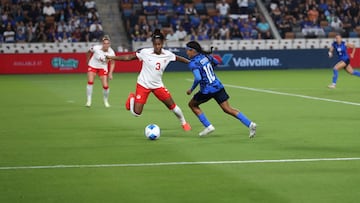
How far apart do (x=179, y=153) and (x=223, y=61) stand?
1092 inches

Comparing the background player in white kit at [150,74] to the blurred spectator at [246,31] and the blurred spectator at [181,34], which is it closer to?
the blurred spectator at [181,34]

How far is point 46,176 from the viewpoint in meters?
10.7

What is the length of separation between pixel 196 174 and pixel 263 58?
3060 centimetres

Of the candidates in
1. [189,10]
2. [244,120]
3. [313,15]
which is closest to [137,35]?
[189,10]

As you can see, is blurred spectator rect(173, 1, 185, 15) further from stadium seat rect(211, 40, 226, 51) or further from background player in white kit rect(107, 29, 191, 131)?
background player in white kit rect(107, 29, 191, 131)

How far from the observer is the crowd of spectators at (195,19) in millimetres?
41344

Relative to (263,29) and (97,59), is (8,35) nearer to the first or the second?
(263,29)

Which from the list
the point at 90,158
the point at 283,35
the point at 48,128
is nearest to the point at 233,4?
the point at 283,35

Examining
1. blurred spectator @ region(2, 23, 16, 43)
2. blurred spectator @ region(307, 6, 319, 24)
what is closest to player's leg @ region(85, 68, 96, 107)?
blurred spectator @ region(2, 23, 16, 43)

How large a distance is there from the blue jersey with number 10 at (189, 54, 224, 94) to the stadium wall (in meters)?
23.7

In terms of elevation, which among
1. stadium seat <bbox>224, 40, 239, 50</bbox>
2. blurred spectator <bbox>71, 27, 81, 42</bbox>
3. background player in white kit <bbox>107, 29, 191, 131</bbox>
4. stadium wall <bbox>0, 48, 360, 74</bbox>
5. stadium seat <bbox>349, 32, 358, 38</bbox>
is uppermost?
background player in white kit <bbox>107, 29, 191, 131</bbox>

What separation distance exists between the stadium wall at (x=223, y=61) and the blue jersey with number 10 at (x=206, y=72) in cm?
2368

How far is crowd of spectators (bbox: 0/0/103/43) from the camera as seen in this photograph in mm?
39500

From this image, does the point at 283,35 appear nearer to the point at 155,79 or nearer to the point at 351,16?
the point at 351,16
